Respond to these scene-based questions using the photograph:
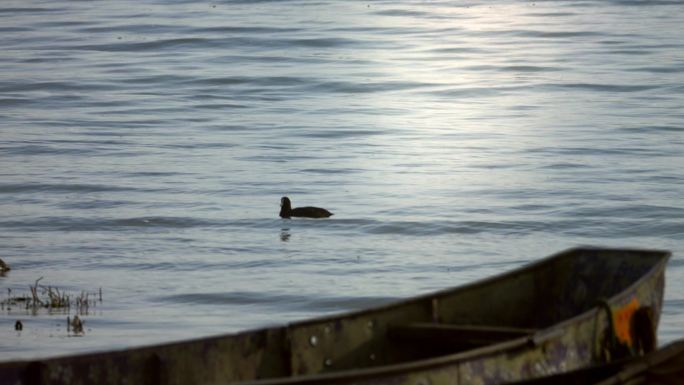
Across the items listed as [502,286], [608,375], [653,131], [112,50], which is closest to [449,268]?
[502,286]

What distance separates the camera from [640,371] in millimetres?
10570

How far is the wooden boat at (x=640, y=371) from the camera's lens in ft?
34.2

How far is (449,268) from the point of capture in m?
18.5

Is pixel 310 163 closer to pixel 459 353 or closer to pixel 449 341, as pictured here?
pixel 449 341

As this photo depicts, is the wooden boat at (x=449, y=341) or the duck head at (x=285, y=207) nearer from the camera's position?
the wooden boat at (x=449, y=341)

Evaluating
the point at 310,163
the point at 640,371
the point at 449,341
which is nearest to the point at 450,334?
the point at 449,341

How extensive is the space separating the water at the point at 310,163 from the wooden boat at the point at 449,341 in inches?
109

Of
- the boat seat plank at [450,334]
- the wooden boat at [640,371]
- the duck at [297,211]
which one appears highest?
the duck at [297,211]

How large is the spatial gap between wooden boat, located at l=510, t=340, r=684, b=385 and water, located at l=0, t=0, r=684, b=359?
13.3ft

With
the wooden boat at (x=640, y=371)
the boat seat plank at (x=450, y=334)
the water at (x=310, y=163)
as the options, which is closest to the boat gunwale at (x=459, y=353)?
the boat seat plank at (x=450, y=334)

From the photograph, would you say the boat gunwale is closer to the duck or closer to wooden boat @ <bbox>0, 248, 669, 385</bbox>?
wooden boat @ <bbox>0, 248, 669, 385</bbox>

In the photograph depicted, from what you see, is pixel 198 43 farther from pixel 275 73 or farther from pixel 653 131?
pixel 653 131

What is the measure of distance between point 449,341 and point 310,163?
15507 mm

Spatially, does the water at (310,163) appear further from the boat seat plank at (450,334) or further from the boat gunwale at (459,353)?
the boat seat plank at (450,334)
